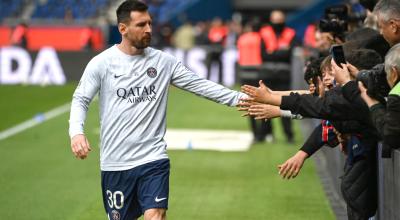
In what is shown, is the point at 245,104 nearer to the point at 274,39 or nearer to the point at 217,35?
the point at 274,39

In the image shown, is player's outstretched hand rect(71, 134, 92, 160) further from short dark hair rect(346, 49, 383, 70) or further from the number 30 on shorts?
short dark hair rect(346, 49, 383, 70)

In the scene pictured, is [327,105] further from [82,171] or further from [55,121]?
[55,121]

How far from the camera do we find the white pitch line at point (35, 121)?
2036cm

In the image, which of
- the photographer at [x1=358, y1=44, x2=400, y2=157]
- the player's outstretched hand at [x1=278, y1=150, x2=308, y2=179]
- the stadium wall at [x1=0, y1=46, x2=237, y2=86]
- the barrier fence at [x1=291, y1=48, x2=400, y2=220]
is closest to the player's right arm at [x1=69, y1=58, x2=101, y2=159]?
the player's outstretched hand at [x1=278, y1=150, x2=308, y2=179]

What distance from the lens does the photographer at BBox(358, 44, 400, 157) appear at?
7.11m

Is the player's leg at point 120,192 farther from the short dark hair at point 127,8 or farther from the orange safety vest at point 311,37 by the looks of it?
the orange safety vest at point 311,37

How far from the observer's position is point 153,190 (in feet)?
27.2

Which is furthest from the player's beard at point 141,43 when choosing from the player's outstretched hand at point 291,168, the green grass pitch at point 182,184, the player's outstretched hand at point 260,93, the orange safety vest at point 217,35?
the orange safety vest at point 217,35

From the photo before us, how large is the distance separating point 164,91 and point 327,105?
1.47 m

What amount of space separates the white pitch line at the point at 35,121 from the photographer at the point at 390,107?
43.1 ft

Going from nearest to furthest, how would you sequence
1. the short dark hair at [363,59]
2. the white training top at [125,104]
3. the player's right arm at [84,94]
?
the player's right arm at [84,94] → the white training top at [125,104] → the short dark hair at [363,59]

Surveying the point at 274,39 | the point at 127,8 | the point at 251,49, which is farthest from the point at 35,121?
the point at 127,8

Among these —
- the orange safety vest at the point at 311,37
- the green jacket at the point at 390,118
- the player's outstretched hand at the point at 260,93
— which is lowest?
the green jacket at the point at 390,118

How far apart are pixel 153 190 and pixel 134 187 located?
7.0 inches
